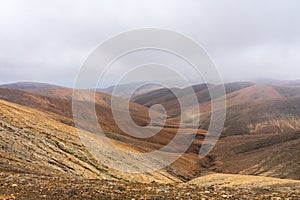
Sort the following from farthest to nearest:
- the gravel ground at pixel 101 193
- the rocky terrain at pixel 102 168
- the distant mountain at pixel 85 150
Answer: the distant mountain at pixel 85 150 < the rocky terrain at pixel 102 168 < the gravel ground at pixel 101 193

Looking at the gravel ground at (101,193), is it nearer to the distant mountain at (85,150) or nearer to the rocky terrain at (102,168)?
the rocky terrain at (102,168)

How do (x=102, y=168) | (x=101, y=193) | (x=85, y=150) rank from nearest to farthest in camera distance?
Answer: (x=101, y=193)
(x=102, y=168)
(x=85, y=150)

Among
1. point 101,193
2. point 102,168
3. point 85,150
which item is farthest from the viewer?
point 85,150

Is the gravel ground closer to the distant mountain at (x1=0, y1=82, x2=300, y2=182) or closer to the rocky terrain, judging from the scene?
the rocky terrain

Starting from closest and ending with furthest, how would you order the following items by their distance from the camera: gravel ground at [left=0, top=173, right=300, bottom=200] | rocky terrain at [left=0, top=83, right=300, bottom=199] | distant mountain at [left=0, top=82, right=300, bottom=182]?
gravel ground at [left=0, top=173, right=300, bottom=200] → rocky terrain at [left=0, top=83, right=300, bottom=199] → distant mountain at [left=0, top=82, right=300, bottom=182]

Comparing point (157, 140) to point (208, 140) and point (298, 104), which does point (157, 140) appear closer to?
point (208, 140)

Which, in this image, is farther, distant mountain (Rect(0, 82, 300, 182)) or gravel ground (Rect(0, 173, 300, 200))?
distant mountain (Rect(0, 82, 300, 182))

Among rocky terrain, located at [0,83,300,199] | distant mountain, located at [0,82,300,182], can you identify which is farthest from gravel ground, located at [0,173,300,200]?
distant mountain, located at [0,82,300,182]

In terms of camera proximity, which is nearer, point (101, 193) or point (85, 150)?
point (101, 193)

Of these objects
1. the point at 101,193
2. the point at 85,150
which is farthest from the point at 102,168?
the point at 101,193

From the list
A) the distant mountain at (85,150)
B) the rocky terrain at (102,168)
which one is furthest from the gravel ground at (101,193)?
the distant mountain at (85,150)

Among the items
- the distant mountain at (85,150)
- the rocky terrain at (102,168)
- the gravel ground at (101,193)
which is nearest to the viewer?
the gravel ground at (101,193)

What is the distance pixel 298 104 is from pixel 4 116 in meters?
122

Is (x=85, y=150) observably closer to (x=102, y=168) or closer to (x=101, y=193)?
(x=102, y=168)
